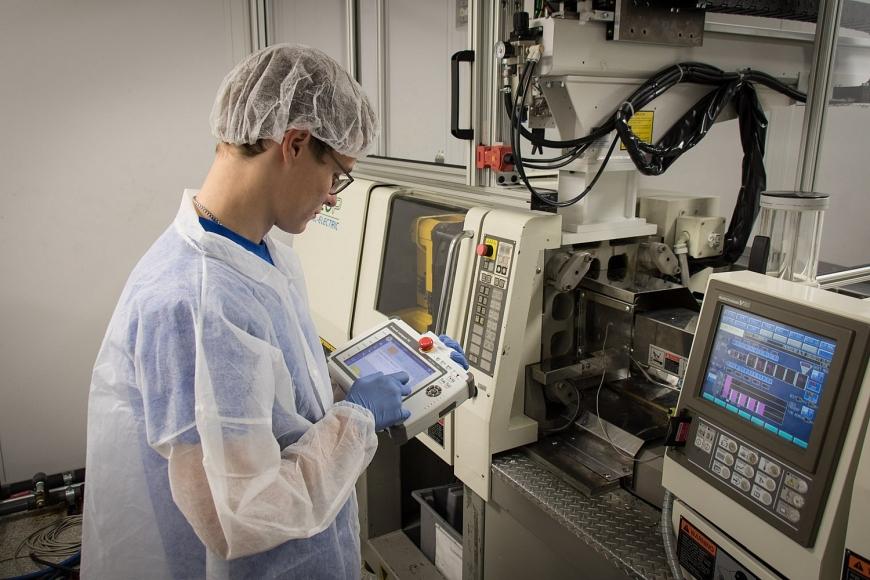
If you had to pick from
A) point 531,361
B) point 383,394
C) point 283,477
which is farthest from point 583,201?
point 283,477

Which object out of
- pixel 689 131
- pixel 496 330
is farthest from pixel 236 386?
pixel 689 131

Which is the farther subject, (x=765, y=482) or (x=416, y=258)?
(x=416, y=258)

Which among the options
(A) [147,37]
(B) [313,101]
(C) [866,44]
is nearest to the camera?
(B) [313,101]

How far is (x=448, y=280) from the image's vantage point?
69.5 inches

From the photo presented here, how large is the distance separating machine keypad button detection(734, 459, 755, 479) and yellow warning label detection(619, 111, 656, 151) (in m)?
0.89

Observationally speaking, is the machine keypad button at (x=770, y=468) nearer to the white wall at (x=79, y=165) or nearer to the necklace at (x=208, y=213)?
the necklace at (x=208, y=213)

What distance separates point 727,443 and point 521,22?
1.03 metres

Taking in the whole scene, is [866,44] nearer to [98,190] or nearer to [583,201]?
[583,201]

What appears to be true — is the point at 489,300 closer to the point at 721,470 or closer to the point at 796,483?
the point at 721,470

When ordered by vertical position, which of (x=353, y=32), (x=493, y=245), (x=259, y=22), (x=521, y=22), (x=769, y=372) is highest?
(x=259, y=22)

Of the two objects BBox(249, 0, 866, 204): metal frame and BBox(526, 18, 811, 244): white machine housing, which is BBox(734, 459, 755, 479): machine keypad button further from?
BBox(249, 0, 866, 204): metal frame

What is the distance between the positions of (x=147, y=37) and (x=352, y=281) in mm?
1678

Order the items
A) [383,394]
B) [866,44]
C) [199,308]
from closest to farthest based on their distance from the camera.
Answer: [199,308]
[383,394]
[866,44]

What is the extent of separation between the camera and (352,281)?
7.28 feet
